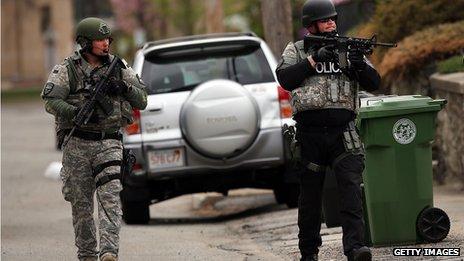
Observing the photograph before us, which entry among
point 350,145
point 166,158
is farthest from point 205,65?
point 350,145

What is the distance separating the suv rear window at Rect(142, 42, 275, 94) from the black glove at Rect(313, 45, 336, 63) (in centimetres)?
465

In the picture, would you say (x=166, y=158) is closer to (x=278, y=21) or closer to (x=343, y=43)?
(x=278, y=21)

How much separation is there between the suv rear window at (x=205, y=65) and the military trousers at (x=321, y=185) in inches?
176

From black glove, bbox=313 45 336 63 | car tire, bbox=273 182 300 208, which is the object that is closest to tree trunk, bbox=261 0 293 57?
car tire, bbox=273 182 300 208

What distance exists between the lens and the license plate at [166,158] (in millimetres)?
13141

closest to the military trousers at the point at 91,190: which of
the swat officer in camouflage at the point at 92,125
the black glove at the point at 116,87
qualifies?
the swat officer in camouflage at the point at 92,125

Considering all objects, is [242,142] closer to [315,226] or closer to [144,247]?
[144,247]

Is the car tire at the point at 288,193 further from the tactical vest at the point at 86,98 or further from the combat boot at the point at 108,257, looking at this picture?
the combat boot at the point at 108,257

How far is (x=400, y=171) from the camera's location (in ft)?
31.4

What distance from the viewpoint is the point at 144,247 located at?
1159cm

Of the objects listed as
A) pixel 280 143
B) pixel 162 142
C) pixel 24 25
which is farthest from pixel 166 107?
pixel 24 25

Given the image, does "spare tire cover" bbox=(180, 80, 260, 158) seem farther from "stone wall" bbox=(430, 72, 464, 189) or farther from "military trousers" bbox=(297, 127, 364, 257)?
"military trousers" bbox=(297, 127, 364, 257)

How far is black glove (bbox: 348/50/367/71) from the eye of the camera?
8789 mm

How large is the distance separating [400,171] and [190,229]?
13.4 feet
